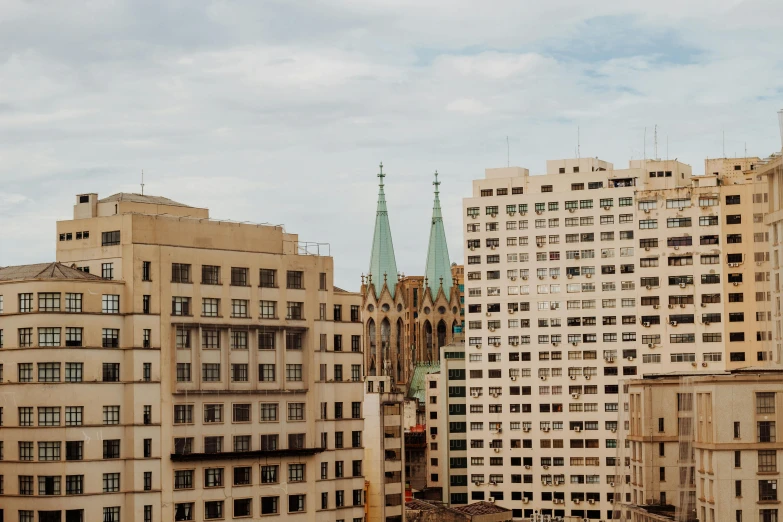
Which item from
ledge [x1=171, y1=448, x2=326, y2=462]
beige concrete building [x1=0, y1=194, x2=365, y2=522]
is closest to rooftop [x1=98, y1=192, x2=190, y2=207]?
beige concrete building [x1=0, y1=194, x2=365, y2=522]

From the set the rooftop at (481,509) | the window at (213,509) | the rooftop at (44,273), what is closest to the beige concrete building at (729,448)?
the window at (213,509)

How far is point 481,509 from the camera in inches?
7308

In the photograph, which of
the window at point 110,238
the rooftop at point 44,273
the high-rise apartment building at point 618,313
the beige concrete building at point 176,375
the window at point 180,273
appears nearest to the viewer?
the beige concrete building at point 176,375

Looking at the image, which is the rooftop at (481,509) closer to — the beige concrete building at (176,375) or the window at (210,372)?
the beige concrete building at (176,375)

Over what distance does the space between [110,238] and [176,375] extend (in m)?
12.0

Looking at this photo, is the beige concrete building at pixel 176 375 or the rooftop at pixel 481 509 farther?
the rooftop at pixel 481 509

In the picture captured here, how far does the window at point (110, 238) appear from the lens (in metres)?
130

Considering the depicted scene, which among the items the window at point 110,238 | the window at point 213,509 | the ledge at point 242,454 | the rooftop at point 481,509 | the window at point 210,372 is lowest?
the rooftop at point 481,509

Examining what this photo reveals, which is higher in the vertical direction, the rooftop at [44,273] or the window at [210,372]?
the rooftop at [44,273]

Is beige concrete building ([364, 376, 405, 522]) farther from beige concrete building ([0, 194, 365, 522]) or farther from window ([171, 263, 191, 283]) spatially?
window ([171, 263, 191, 283])

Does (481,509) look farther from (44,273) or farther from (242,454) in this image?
(44,273)

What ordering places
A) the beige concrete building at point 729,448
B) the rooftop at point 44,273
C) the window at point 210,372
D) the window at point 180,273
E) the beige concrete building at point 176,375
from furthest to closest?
the window at point 210,372, the window at point 180,273, the rooftop at point 44,273, the beige concrete building at point 176,375, the beige concrete building at point 729,448

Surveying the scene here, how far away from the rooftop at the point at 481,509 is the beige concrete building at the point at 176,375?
137 ft

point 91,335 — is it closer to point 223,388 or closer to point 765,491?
point 223,388
